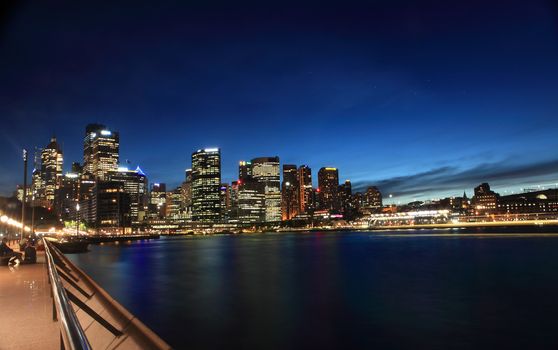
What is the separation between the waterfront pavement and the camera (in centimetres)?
683

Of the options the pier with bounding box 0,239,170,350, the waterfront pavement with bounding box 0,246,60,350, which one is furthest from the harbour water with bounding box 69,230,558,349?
the pier with bounding box 0,239,170,350

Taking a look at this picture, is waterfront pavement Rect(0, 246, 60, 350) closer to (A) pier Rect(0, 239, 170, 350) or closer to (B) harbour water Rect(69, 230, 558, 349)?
(A) pier Rect(0, 239, 170, 350)

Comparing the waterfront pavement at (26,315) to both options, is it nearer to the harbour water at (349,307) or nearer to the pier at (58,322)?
the pier at (58,322)

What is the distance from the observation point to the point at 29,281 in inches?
554

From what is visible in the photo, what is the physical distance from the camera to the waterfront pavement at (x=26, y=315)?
683 cm

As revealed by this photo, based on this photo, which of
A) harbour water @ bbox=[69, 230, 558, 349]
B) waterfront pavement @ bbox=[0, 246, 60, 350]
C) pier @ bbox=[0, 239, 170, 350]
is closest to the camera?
pier @ bbox=[0, 239, 170, 350]

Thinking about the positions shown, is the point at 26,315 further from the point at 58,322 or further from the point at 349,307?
the point at 349,307

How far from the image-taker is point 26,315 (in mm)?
8703

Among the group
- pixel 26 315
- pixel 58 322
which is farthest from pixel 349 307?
pixel 58 322

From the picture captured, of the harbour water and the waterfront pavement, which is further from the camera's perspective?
the harbour water

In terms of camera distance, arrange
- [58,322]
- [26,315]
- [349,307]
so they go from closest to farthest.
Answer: [58,322] < [26,315] < [349,307]

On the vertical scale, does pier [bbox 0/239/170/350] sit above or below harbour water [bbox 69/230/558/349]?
above

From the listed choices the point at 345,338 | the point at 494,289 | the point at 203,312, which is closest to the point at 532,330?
the point at 345,338

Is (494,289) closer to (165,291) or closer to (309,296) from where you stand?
(309,296)
